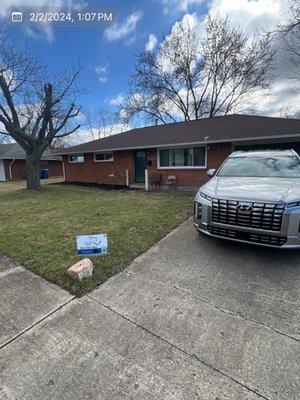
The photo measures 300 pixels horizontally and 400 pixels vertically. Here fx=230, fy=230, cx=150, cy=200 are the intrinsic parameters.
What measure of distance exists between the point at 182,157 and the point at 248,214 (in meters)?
8.30

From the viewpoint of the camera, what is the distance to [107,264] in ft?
12.1

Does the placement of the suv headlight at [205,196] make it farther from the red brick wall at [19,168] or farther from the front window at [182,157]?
the red brick wall at [19,168]

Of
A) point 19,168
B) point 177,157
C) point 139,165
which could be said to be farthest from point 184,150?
point 19,168

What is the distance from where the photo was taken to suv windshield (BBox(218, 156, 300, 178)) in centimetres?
458

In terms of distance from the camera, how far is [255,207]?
3.42 meters

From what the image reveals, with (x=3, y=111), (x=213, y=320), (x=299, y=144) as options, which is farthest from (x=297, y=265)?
(x=3, y=111)

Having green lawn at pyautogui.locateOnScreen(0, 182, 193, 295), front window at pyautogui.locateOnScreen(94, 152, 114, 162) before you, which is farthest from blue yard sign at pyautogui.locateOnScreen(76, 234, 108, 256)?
front window at pyautogui.locateOnScreen(94, 152, 114, 162)

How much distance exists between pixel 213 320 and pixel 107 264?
1844 mm

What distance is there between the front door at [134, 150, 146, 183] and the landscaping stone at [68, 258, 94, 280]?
983 cm

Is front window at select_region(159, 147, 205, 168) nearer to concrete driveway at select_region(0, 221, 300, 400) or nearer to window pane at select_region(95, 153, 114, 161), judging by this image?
window pane at select_region(95, 153, 114, 161)

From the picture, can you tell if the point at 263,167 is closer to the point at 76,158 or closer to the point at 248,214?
the point at 248,214

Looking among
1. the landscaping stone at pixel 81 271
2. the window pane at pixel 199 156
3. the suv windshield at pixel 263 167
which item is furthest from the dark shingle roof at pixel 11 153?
the landscaping stone at pixel 81 271

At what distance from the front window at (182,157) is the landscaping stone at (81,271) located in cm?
864

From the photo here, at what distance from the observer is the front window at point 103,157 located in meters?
13.9
